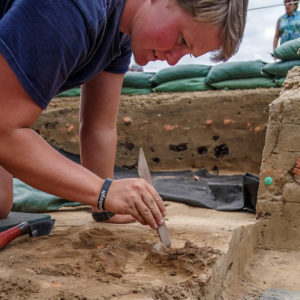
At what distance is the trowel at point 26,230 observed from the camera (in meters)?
1.23

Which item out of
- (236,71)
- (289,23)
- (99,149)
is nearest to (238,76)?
(236,71)

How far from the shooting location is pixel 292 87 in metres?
1.76

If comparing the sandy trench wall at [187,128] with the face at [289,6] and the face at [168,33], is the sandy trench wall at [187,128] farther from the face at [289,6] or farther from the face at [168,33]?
the face at [168,33]

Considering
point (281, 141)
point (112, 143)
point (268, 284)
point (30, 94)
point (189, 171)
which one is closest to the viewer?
point (30, 94)

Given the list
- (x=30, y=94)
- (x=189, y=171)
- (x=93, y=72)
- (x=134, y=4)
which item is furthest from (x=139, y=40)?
(x=189, y=171)

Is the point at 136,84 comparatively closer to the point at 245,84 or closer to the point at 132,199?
the point at 245,84

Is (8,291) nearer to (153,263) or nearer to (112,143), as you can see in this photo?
(153,263)

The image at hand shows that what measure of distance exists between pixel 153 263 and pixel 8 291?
1.42 ft

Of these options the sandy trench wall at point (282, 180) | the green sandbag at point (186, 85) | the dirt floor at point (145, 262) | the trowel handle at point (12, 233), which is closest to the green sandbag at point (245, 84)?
the green sandbag at point (186, 85)

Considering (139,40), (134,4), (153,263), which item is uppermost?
(134,4)

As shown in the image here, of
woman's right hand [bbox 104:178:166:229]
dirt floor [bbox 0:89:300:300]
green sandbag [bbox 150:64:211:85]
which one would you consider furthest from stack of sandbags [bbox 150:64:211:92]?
woman's right hand [bbox 104:178:166:229]

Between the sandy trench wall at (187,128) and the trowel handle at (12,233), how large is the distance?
2.31 meters

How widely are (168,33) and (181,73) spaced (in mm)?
2814

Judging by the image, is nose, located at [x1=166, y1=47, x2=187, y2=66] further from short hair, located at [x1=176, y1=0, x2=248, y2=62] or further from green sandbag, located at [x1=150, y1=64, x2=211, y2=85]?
green sandbag, located at [x1=150, y1=64, x2=211, y2=85]
